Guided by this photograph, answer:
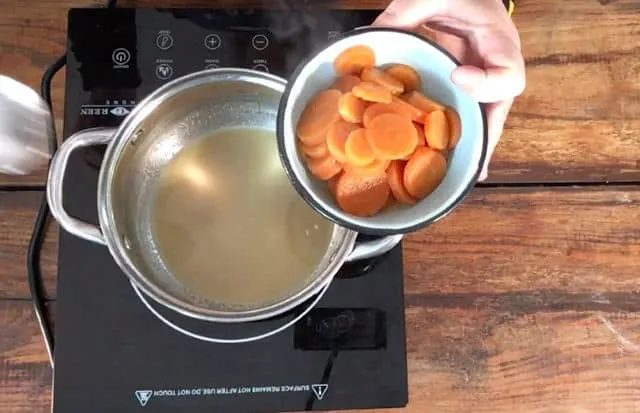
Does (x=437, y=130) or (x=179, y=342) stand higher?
(x=437, y=130)

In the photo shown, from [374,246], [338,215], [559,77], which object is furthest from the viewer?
[559,77]

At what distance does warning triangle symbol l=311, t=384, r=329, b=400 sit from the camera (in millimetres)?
757

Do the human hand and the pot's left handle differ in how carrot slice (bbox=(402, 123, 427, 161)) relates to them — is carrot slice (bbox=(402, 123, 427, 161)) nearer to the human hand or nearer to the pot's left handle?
the human hand

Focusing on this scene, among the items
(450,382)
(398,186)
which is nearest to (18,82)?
(398,186)

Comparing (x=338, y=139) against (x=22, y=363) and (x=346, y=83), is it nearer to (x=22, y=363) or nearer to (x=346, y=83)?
(x=346, y=83)

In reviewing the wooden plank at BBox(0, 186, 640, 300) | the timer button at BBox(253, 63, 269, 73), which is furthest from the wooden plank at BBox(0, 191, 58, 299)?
the timer button at BBox(253, 63, 269, 73)

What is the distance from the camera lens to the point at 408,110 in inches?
25.8

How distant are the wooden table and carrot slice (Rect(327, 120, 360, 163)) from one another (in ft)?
0.58

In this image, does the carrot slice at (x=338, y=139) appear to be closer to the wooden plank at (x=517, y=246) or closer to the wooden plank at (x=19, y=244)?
the wooden plank at (x=517, y=246)

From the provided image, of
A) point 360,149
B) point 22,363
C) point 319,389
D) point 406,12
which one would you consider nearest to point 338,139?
point 360,149

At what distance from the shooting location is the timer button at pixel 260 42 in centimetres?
82

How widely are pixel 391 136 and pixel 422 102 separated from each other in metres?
0.04

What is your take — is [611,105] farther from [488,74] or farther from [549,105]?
[488,74]

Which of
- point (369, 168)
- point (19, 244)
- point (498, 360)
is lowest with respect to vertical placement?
point (498, 360)
